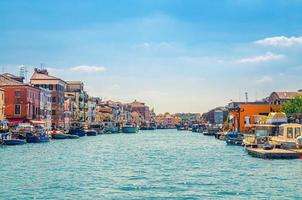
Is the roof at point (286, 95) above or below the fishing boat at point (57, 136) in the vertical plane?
above

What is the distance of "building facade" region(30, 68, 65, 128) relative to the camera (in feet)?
457

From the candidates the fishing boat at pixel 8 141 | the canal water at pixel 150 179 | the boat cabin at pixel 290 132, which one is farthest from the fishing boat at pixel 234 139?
the canal water at pixel 150 179

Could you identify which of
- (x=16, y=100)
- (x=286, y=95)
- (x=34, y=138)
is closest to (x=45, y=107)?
(x=16, y=100)

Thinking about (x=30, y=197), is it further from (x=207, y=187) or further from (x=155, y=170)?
(x=155, y=170)

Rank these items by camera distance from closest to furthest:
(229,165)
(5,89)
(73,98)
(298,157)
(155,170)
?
1. (155,170)
2. (229,165)
3. (298,157)
4. (5,89)
5. (73,98)

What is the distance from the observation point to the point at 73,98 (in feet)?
582

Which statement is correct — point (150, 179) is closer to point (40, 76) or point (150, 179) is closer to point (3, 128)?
point (3, 128)

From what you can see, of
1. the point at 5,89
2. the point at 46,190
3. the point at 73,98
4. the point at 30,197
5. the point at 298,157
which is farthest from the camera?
the point at 73,98

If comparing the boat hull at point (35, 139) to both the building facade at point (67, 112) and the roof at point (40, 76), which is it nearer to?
the roof at point (40, 76)

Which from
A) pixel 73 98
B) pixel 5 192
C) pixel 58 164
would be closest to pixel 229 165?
pixel 58 164

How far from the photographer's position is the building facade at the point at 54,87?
5483 inches

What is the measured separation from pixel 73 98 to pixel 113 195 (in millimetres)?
144792

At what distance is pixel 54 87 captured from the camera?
461 ft

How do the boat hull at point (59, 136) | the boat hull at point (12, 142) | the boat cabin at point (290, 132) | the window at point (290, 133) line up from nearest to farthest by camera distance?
1. the boat cabin at point (290, 132)
2. the window at point (290, 133)
3. the boat hull at point (12, 142)
4. the boat hull at point (59, 136)
